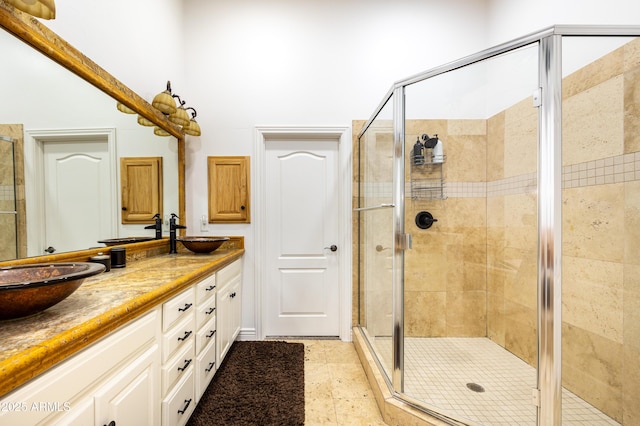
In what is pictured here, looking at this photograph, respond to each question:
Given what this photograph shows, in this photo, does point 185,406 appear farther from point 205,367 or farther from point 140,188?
point 140,188

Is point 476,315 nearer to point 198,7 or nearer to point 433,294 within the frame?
point 433,294

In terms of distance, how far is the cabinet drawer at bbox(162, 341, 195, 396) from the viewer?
47.6 inches

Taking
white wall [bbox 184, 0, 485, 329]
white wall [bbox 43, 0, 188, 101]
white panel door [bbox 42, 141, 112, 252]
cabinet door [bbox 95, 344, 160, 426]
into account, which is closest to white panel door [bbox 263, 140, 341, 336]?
white wall [bbox 184, 0, 485, 329]

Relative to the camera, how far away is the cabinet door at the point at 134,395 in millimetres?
852

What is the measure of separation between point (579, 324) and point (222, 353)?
225 cm

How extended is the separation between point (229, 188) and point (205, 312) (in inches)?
50.4

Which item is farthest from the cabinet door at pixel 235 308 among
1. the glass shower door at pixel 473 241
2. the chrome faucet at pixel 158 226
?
the glass shower door at pixel 473 241

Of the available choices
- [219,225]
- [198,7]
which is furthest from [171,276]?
[198,7]

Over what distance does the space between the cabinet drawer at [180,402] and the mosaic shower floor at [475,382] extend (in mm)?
1199

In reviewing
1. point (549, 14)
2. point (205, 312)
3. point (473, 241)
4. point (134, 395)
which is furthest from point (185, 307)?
point (549, 14)

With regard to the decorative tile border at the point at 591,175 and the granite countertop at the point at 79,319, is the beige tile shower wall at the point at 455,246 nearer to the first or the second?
the decorative tile border at the point at 591,175

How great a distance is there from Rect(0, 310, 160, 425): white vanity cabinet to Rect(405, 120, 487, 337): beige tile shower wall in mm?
1691

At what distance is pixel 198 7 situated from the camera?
2.64m

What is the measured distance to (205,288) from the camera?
5.57 ft
